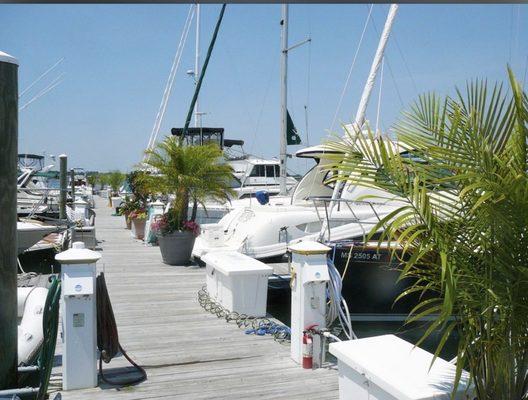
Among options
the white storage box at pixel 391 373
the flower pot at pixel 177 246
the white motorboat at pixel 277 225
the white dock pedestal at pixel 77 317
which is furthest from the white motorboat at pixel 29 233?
the white storage box at pixel 391 373

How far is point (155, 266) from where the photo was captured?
11.7 metres

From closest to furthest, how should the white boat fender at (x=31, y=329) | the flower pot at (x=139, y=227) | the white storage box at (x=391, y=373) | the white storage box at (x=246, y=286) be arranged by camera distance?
the white storage box at (x=391, y=373)
the white boat fender at (x=31, y=329)
the white storage box at (x=246, y=286)
the flower pot at (x=139, y=227)

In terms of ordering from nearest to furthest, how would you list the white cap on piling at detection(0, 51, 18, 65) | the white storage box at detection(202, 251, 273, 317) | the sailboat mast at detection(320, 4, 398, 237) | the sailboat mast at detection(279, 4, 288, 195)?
1. the white cap on piling at detection(0, 51, 18, 65)
2. the white storage box at detection(202, 251, 273, 317)
3. the sailboat mast at detection(320, 4, 398, 237)
4. the sailboat mast at detection(279, 4, 288, 195)

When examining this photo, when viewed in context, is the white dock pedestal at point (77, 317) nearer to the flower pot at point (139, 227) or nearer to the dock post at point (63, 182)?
the dock post at point (63, 182)

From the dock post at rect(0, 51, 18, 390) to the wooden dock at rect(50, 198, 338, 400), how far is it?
2.31ft

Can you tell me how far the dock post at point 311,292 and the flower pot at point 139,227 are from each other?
492 inches

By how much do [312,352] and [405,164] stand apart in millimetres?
2632

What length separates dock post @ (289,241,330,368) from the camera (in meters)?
5.10

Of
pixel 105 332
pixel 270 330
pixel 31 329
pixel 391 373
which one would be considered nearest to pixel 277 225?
pixel 270 330

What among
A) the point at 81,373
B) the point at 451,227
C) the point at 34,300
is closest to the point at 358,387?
the point at 451,227

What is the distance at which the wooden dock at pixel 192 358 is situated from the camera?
457 centimetres

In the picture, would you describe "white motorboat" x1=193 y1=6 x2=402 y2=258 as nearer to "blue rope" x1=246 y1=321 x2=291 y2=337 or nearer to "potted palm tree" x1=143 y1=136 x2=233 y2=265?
"potted palm tree" x1=143 y1=136 x2=233 y2=265

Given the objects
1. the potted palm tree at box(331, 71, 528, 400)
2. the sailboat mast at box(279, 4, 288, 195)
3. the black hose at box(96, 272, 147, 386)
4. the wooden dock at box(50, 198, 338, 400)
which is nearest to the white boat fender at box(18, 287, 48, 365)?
the wooden dock at box(50, 198, 338, 400)

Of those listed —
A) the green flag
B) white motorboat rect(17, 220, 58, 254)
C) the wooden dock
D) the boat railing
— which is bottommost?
the wooden dock
